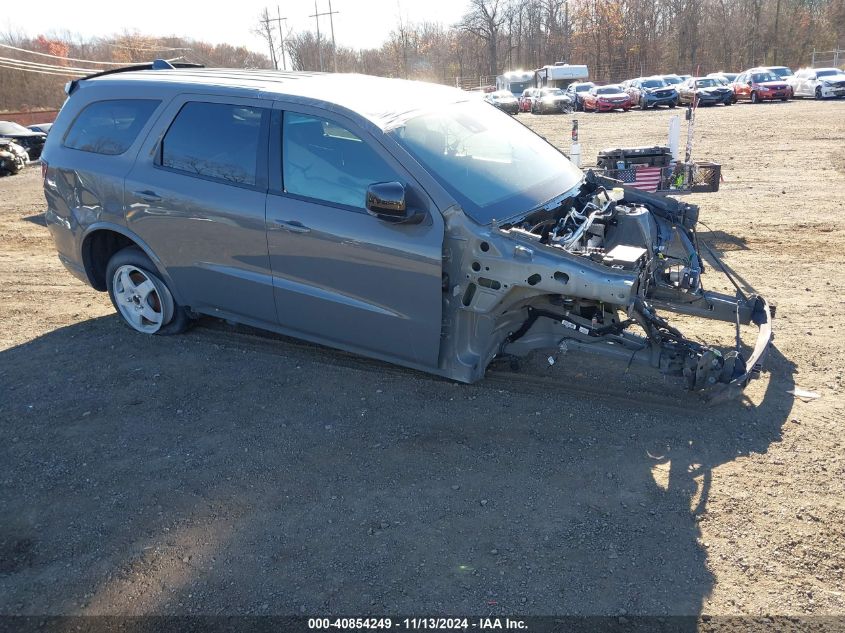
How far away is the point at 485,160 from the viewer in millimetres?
4648

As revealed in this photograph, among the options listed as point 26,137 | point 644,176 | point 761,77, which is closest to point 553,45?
point 761,77

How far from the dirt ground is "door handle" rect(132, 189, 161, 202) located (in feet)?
3.94

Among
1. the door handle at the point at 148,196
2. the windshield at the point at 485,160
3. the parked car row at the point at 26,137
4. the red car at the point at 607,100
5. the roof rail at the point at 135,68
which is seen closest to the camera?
the windshield at the point at 485,160

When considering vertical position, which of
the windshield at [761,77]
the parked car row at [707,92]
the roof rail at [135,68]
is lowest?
the roof rail at [135,68]

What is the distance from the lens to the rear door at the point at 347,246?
416 cm

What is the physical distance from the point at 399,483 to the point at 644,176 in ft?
20.7

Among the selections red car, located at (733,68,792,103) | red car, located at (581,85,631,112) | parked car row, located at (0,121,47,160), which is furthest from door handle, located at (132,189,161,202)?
red car, located at (733,68,792,103)

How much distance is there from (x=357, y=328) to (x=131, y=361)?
1994 mm

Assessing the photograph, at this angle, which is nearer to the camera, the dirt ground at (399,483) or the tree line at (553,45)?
the dirt ground at (399,483)

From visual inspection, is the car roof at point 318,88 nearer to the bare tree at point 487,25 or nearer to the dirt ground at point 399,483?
the dirt ground at point 399,483

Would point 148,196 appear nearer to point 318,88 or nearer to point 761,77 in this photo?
point 318,88

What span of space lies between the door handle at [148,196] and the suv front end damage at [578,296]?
2334 millimetres

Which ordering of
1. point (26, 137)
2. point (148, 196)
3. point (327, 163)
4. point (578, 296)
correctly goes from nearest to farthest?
point (578, 296) → point (327, 163) → point (148, 196) → point (26, 137)

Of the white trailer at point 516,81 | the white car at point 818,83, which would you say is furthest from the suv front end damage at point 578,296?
the white trailer at point 516,81
